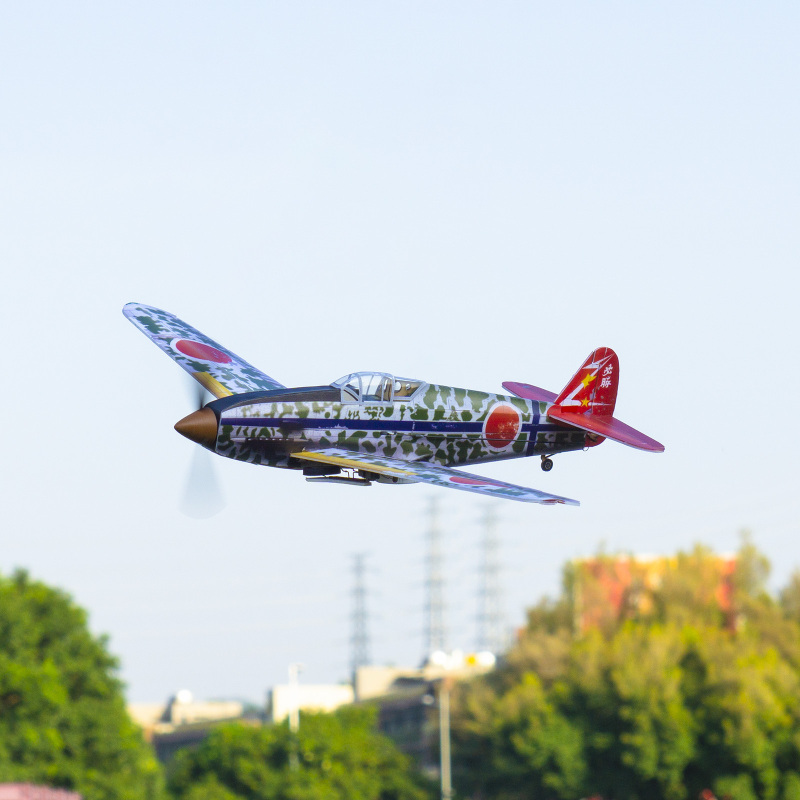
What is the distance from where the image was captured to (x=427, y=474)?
26188 millimetres

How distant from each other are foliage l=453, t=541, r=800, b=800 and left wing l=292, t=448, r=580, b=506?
77.9 metres

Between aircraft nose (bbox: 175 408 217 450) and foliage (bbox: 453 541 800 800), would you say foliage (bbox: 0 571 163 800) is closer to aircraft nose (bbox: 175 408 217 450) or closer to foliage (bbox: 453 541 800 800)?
foliage (bbox: 453 541 800 800)

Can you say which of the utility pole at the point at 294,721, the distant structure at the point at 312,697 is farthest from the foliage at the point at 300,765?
→ the distant structure at the point at 312,697

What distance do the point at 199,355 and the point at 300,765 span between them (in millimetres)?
82510

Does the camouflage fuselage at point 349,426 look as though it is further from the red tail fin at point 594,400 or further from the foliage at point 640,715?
the foliage at point 640,715

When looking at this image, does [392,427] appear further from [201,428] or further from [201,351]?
[201,351]

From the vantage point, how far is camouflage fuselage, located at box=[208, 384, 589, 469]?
2864cm

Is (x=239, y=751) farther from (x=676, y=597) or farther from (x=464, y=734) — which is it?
(x=676, y=597)

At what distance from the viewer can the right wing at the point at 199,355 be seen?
32.4 meters

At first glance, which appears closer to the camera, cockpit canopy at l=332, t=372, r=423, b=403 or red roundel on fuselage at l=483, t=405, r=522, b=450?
cockpit canopy at l=332, t=372, r=423, b=403

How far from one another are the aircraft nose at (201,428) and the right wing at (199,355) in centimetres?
224

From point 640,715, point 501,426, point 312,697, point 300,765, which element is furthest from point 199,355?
point 312,697

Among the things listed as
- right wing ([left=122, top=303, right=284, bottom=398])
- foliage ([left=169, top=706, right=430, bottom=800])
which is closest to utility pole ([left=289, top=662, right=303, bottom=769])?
foliage ([left=169, top=706, right=430, bottom=800])

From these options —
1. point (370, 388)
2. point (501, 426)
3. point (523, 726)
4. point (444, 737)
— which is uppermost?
point (370, 388)
